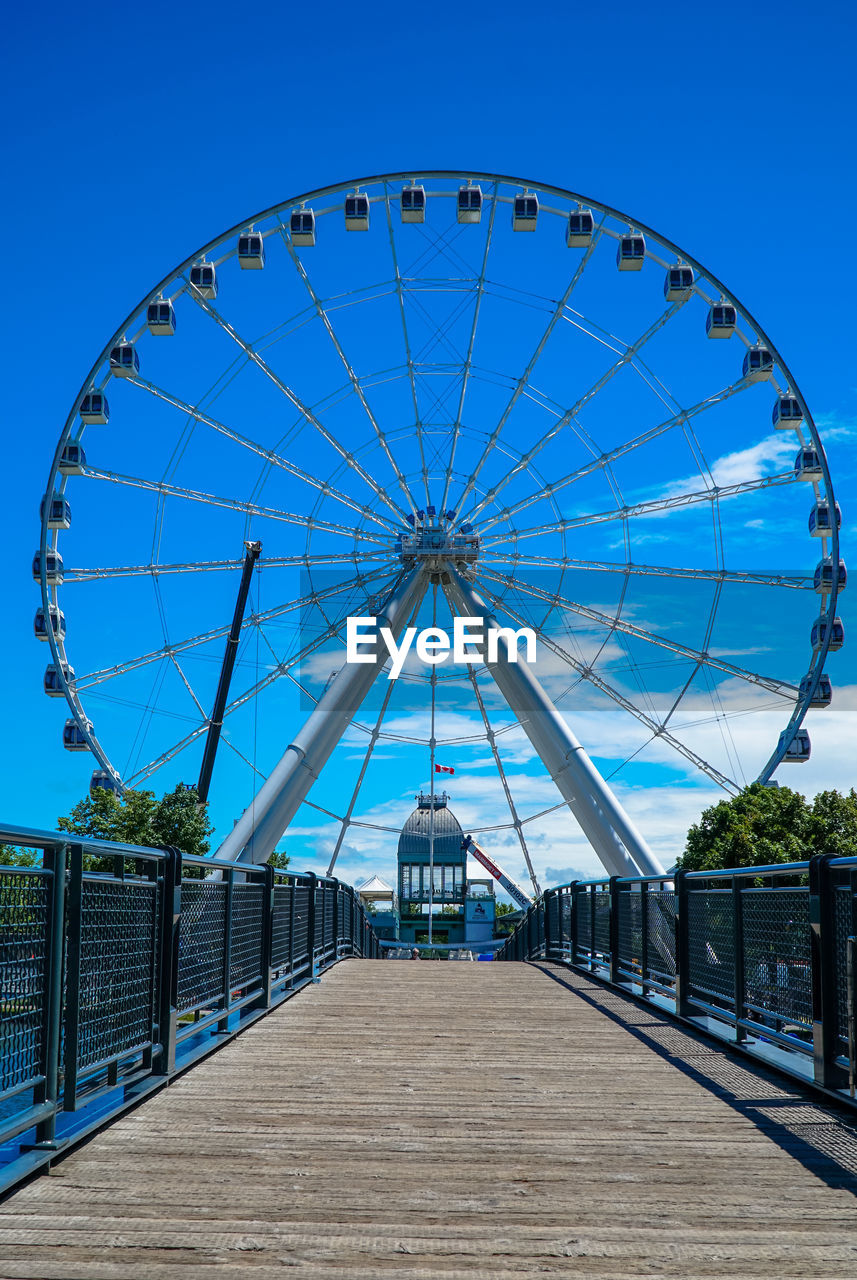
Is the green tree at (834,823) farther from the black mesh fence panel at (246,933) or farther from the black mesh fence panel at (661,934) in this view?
the black mesh fence panel at (246,933)

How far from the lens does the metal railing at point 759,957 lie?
18.0 feet

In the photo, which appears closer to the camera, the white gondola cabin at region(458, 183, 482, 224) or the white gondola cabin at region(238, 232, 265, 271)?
the white gondola cabin at region(238, 232, 265, 271)

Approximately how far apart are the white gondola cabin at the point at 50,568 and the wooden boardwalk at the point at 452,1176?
1929 cm

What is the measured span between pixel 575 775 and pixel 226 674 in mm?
11621

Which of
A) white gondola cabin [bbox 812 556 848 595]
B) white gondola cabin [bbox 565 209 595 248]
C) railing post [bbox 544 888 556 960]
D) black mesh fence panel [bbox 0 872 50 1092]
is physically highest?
white gondola cabin [bbox 565 209 595 248]

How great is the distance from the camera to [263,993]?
29.5 feet

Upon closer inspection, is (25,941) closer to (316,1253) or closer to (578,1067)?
(316,1253)

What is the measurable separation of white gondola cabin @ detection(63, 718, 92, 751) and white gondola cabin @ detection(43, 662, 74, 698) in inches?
23.6

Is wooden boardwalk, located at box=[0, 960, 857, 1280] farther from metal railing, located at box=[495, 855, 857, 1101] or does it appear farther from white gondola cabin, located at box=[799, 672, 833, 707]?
white gondola cabin, located at box=[799, 672, 833, 707]

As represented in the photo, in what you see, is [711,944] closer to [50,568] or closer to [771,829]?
[50,568]

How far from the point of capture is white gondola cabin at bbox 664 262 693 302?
25.0 m

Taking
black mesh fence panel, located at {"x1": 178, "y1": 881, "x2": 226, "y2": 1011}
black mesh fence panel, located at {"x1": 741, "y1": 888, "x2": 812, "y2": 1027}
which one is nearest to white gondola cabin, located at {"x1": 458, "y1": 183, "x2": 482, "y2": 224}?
black mesh fence panel, located at {"x1": 178, "y1": 881, "x2": 226, "y2": 1011}

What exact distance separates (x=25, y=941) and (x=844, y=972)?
3.34m

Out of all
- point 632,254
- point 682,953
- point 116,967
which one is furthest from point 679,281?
point 116,967
